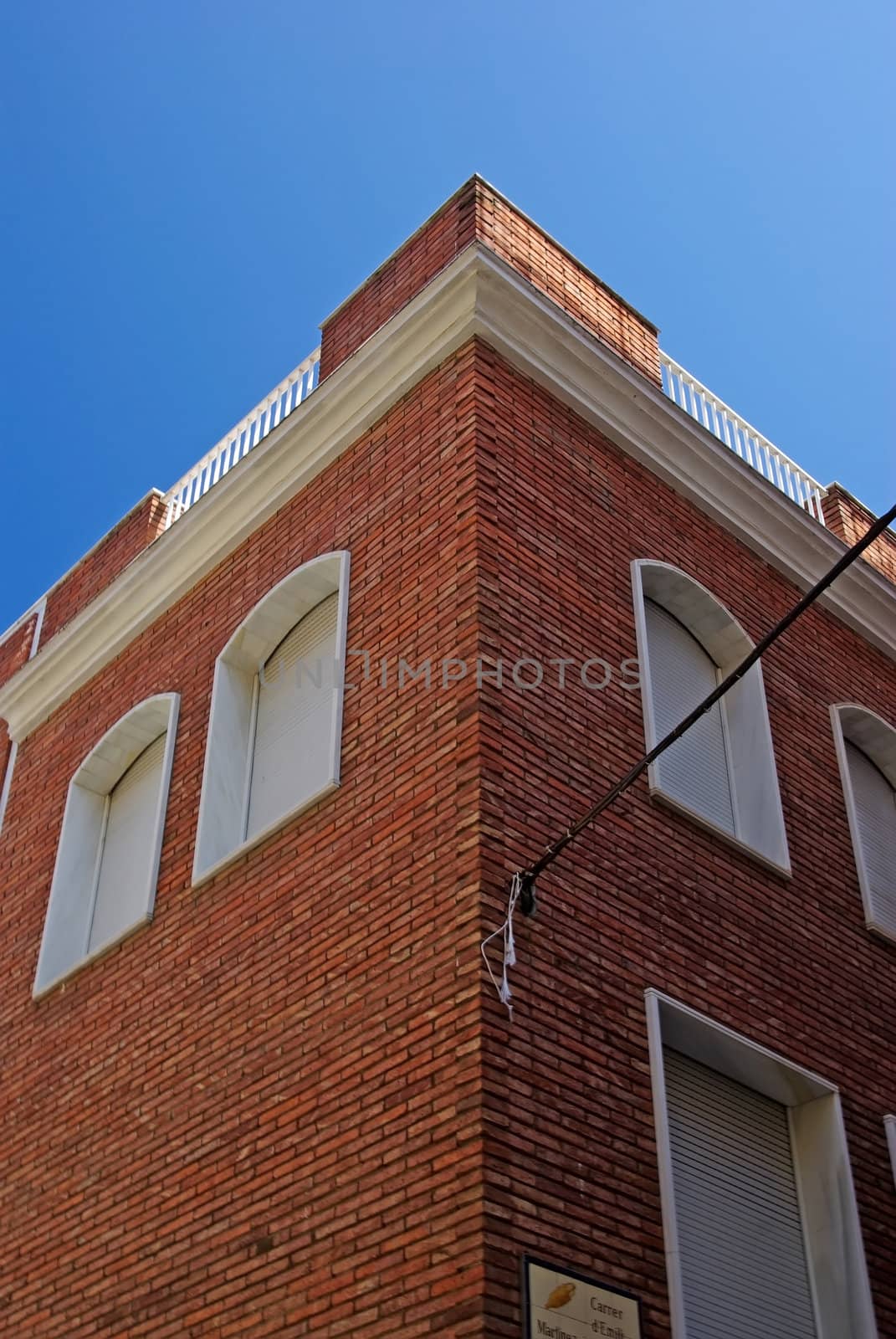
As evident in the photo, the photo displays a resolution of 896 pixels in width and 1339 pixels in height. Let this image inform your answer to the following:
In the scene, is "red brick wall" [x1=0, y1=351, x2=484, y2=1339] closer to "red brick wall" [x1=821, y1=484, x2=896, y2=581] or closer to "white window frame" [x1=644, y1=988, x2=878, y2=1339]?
"white window frame" [x1=644, y1=988, x2=878, y2=1339]

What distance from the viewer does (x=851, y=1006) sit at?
1082 cm

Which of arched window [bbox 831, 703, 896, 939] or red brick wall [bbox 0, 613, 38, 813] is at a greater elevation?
red brick wall [bbox 0, 613, 38, 813]

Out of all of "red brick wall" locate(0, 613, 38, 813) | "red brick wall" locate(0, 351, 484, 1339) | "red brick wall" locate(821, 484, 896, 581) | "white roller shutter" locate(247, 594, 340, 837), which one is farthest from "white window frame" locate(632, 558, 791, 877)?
"red brick wall" locate(0, 613, 38, 813)

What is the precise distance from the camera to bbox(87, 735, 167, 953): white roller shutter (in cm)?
1195

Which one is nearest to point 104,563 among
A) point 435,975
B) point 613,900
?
point 613,900

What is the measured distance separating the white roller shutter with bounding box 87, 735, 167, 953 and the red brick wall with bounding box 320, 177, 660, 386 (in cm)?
359

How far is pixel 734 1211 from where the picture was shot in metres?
9.38

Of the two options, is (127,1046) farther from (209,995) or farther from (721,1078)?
(721,1078)

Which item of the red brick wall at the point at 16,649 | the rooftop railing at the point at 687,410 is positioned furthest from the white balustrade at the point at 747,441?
the red brick wall at the point at 16,649

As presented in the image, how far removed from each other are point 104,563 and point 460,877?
305 inches

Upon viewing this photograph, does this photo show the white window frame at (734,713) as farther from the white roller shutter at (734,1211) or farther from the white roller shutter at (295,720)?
the white roller shutter at (295,720)

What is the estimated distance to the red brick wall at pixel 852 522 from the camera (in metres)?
14.8

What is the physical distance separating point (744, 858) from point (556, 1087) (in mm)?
2891

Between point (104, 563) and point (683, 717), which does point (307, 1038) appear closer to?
point (683, 717)
